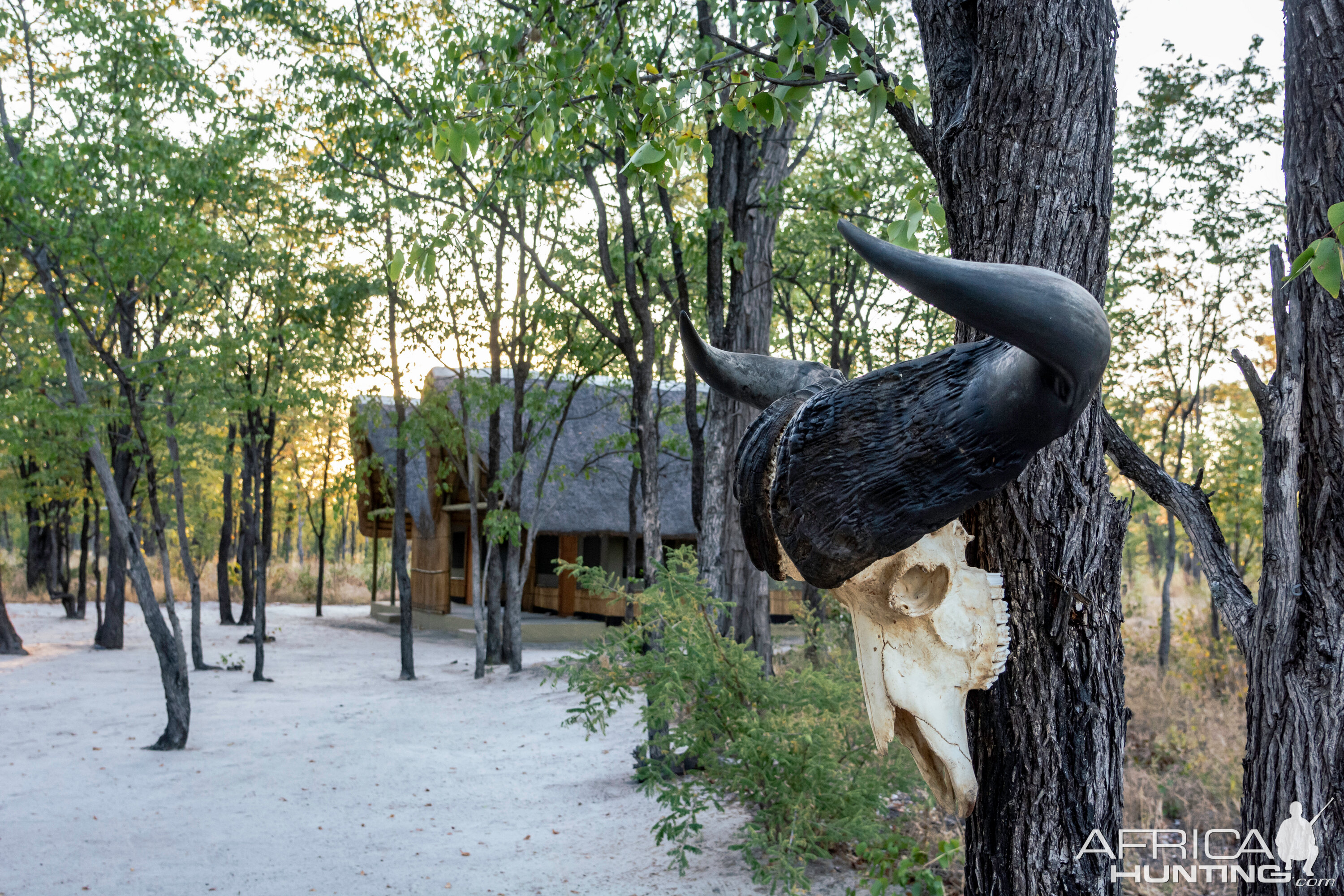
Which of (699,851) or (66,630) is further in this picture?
(66,630)

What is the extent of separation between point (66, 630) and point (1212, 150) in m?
22.0

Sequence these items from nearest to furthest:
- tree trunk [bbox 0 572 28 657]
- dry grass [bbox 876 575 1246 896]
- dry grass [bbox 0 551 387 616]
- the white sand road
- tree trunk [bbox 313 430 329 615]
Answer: the white sand road
dry grass [bbox 876 575 1246 896]
tree trunk [bbox 0 572 28 657]
tree trunk [bbox 313 430 329 615]
dry grass [bbox 0 551 387 616]

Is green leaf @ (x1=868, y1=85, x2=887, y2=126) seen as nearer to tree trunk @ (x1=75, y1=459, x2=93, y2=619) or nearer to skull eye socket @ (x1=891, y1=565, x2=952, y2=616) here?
skull eye socket @ (x1=891, y1=565, x2=952, y2=616)

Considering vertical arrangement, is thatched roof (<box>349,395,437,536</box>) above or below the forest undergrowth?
above

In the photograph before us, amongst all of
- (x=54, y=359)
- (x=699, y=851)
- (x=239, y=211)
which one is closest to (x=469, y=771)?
(x=699, y=851)

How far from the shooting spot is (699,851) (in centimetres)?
516

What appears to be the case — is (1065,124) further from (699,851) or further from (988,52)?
(699,851)

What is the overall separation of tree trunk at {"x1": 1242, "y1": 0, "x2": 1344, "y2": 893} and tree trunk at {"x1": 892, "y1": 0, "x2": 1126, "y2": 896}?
1.09 metres

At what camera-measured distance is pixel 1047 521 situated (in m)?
1.67

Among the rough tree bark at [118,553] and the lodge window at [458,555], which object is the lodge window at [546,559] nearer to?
the lodge window at [458,555]

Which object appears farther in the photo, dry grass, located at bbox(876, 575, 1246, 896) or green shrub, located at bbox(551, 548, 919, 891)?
dry grass, located at bbox(876, 575, 1246, 896)

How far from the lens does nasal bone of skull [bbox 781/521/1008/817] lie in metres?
1.39

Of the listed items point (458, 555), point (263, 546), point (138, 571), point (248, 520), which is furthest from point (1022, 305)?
point (458, 555)

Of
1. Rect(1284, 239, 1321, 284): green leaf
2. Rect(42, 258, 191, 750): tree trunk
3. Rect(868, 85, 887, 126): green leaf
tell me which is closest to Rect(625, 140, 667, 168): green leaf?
Rect(868, 85, 887, 126): green leaf
